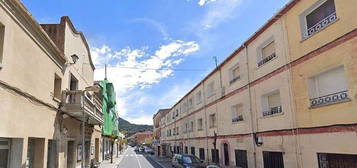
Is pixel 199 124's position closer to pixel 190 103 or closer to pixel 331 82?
pixel 190 103

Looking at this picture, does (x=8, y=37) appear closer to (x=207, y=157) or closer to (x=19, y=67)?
(x=19, y=67)

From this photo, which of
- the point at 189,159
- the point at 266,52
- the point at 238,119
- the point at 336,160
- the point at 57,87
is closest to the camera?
the point at 336,160

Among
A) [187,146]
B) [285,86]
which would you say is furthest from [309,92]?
[187,146]

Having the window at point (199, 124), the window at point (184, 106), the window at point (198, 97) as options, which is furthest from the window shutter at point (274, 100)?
the window at point (184, 106)

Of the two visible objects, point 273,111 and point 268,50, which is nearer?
point 273,111

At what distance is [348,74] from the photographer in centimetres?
951

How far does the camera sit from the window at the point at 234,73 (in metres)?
19.3

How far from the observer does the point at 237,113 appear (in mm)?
19656

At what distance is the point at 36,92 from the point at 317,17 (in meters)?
10.9

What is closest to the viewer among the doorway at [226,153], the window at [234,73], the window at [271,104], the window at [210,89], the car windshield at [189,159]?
the window at [271,104]

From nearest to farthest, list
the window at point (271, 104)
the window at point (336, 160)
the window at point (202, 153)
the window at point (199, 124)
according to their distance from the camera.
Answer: the window at point (336, 160) → the window at point (271, 104) → the window at point (202, 153) → the window at point (199, 124)

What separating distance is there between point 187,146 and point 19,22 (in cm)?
2795

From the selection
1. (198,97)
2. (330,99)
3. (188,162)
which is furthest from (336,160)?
(198,97)

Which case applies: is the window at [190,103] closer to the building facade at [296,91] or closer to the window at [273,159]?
the building facade at [296,91]
